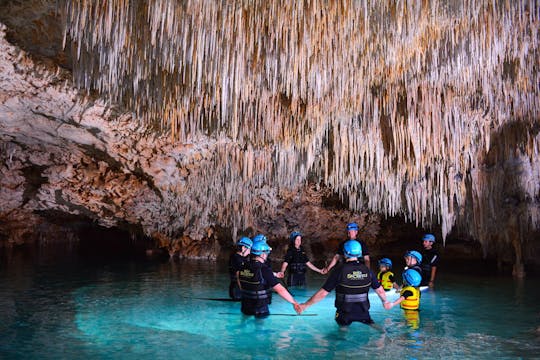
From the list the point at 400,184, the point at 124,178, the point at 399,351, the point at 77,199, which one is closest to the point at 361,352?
Result: the point at 399,351

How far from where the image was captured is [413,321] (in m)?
6.79

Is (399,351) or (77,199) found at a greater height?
(77,199)

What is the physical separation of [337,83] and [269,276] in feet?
12.3

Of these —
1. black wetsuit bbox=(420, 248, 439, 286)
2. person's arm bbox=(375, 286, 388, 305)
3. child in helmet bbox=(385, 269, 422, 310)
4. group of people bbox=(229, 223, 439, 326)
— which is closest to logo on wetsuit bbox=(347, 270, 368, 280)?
group of people bbox=(229, 223, 439, 326)

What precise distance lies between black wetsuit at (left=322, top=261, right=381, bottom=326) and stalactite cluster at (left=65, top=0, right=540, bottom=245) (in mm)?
3167

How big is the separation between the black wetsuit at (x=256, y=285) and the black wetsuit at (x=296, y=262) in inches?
100

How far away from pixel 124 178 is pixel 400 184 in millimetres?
7410

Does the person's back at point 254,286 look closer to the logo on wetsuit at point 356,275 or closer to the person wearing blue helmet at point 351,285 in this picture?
the person wearing blue helmet at point 351,285

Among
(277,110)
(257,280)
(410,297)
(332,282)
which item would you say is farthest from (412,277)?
(277,110)

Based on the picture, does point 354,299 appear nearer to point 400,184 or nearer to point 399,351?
point 399,351

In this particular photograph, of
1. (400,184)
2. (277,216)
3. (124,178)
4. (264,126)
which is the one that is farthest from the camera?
(277,216)

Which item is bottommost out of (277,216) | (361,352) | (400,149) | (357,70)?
(361,352)

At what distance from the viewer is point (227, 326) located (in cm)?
637

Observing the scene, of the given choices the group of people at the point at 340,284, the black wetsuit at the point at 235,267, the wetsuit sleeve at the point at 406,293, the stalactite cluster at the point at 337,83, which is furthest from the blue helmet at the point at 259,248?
the stalactite cluster at the point at 337,83
